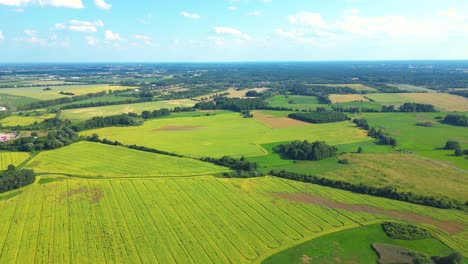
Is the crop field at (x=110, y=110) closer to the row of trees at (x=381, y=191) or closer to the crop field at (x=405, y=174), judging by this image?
the row of trees at (x=381, y=191)

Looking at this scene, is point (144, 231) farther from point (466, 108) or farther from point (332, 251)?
point (466, 108)

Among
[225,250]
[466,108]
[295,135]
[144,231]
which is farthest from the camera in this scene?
[466,108]

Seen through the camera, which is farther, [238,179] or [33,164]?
[33,164]

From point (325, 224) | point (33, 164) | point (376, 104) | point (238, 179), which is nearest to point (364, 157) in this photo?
point (238, 179)

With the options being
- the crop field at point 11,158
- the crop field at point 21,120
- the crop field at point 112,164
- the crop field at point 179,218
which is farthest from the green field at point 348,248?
the crop field at point 21,120

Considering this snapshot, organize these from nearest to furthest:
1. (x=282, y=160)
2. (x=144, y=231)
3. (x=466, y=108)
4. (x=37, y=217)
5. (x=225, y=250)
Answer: (x=225, y=250) → (x=144, y=231) → (x=37, y=217) → (x=282, y=160) → (x=466, y=108)

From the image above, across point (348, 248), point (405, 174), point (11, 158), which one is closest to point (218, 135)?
point (11, 158)

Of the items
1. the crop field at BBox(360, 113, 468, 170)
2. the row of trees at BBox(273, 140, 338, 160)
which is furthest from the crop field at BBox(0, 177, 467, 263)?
the crop field at BBox(360, 113, 468, 170)

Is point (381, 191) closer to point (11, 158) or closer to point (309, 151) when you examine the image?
point (309, 151)
